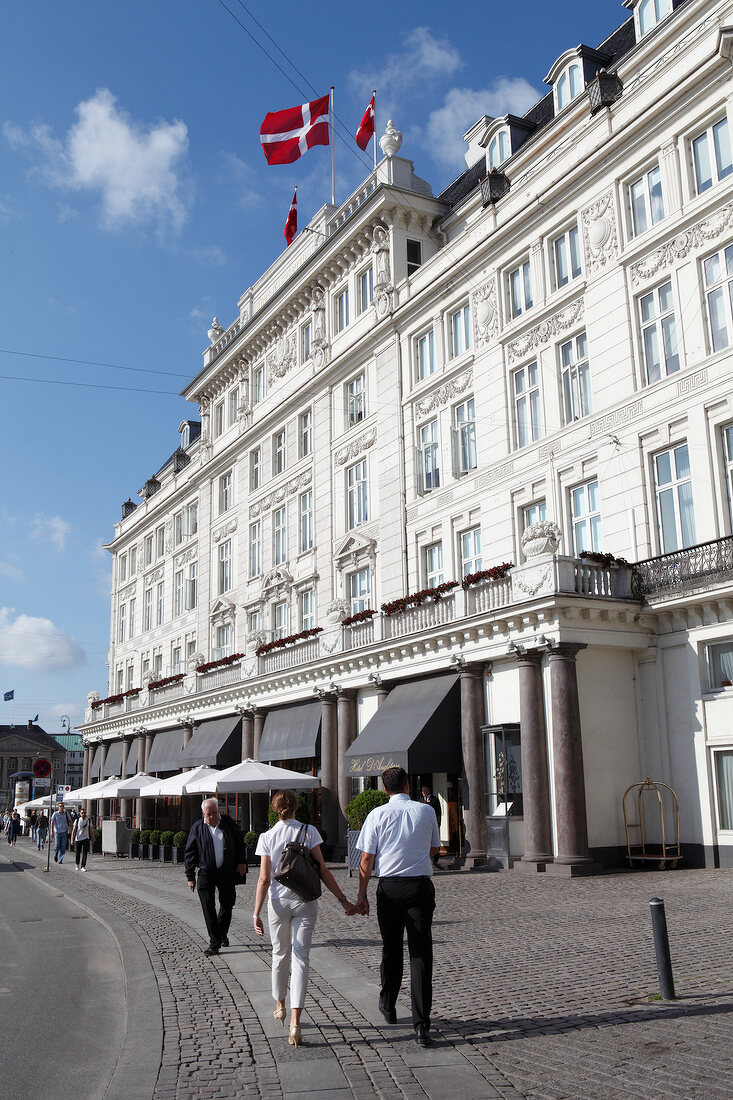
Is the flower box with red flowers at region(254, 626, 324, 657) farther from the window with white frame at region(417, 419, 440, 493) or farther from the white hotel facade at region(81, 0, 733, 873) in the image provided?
the window with white frame at region(417, 419, 440, 493)

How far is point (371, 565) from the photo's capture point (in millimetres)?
33156

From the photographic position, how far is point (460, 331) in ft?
99.6

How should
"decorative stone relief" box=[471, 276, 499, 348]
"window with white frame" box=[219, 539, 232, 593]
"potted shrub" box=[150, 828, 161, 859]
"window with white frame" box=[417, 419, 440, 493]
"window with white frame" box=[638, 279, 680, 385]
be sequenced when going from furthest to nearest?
1. "window with white frame" box=[219, 539, 232, 593]
2. "potted shrub" box=[150, 828, 161, 859]
3. "window with white frame" box=[417, 419, 440, 493]
4. "decorative stone relief" box=[471, 276, 499, 348]
5. "window with white frame" box=[638, 279, 680, 385]

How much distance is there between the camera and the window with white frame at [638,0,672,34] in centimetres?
2512

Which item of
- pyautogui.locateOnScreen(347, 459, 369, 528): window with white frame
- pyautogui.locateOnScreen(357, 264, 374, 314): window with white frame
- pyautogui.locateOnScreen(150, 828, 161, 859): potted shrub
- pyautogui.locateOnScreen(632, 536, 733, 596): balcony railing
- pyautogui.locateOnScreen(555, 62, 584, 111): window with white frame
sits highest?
pyautogui.locateOnScreen(555, 62, 584, 111): window with white frame

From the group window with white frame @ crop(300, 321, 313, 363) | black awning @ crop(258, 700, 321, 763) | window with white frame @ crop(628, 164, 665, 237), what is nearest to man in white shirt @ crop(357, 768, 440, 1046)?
window with white frame @ crop(628, 164, 665, 237)

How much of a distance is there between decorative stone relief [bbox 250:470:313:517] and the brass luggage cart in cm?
1998

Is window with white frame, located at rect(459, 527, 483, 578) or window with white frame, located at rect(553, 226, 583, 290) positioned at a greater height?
window with white frame, located at rect(553, 226, 583, 290)

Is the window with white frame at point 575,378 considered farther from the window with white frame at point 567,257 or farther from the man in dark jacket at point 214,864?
the man in dark jacket at point 214,864

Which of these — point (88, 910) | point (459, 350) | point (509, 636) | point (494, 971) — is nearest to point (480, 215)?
point (459, 350)

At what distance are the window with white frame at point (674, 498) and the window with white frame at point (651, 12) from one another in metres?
11.3

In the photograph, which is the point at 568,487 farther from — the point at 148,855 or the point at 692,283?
the point at 148,855

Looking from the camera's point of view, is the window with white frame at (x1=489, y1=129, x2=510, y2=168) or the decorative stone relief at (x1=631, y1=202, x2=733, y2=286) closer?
the decorative stone relief at (x1=631, y1=202, x2=733, y2=286)

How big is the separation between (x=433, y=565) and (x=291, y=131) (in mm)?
14395
